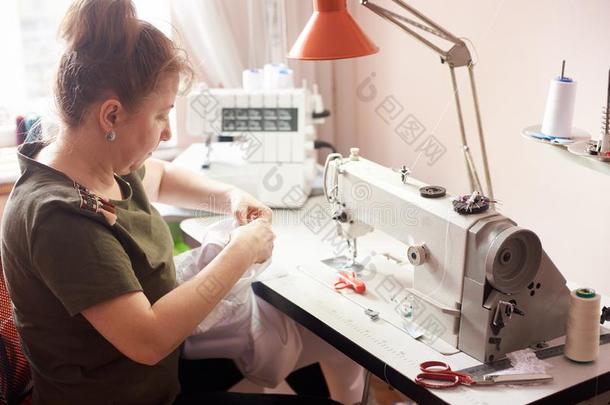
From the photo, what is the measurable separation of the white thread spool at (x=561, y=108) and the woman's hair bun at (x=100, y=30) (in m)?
0.88

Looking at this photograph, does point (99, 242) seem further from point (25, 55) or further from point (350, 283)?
point (25, 55)

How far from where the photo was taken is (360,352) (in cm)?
139

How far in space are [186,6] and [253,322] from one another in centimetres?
116

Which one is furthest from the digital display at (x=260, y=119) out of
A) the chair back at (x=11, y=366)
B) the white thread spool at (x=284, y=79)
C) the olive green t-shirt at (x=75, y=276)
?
the chair back at (x=11, y=366)

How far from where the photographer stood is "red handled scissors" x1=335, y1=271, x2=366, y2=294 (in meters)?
1.62

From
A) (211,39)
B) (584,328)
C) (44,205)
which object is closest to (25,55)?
(211,39)

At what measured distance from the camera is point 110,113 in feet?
4.14

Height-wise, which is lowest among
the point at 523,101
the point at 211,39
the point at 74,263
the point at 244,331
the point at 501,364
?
the point at 244,331

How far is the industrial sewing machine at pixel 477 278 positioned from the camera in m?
1.31

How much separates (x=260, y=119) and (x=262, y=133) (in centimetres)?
4

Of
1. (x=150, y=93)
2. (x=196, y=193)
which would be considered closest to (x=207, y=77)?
(x=196, y=193)

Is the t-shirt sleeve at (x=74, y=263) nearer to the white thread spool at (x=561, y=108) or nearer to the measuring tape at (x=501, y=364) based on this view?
the measuring tape at (x=501, y=364)

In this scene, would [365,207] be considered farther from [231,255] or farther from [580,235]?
[580,235]

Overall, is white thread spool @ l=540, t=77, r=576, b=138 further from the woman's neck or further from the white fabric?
the woman's neck
